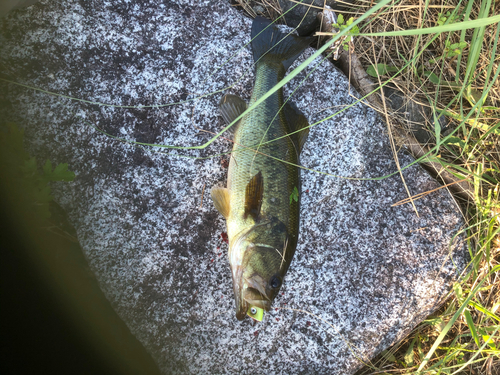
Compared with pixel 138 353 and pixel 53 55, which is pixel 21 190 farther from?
pixel 138 353

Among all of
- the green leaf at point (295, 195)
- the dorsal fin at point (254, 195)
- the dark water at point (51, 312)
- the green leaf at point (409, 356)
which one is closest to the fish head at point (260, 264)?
the dorsal fin at point (254, 195)

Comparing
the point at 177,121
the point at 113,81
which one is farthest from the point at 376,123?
the point at 113,81

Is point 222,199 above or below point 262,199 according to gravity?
above

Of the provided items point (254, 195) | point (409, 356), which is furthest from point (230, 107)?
point (409, 356)

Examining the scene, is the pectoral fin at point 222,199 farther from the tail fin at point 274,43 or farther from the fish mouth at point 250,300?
the tail fin at point 274,43

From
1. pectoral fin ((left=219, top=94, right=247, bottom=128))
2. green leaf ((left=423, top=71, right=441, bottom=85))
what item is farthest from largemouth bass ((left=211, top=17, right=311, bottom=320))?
green leaf ((left=423, top=71, right=441, bottom=85))

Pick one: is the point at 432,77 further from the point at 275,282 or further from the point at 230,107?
the point at 275,282

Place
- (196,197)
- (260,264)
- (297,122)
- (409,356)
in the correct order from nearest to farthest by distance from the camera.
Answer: (260,264)
(297,122)
(196,197)
(409,356)
